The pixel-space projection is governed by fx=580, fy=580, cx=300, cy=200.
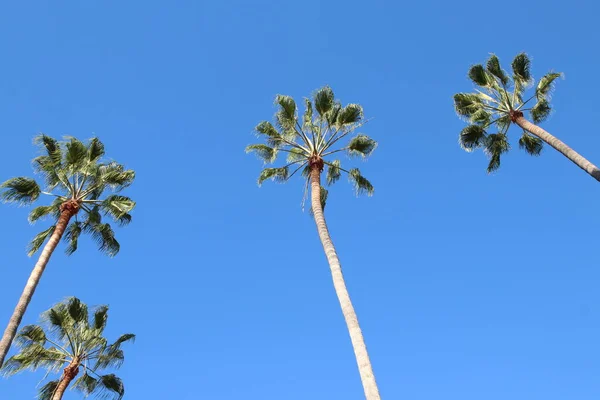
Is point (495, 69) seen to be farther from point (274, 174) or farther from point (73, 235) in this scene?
point (73, 235)

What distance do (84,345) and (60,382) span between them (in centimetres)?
174

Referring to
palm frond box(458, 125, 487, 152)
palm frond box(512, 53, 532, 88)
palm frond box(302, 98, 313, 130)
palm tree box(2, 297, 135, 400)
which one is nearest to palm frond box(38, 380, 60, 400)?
palm tree box(2, 297, 135, 400)

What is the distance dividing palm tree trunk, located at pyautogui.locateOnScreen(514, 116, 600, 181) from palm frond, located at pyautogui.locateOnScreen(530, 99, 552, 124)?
1.17 m

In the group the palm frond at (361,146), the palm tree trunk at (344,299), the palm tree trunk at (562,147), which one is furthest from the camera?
A: the palm frond at (361,146)

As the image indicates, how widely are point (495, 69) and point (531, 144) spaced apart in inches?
153

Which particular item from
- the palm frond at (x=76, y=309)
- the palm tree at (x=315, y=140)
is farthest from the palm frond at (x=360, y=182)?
the palm frond at (x=76, y=309)

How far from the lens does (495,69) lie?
87.3ft

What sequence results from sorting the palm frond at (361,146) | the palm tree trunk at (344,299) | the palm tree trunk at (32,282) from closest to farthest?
the palm tree trunk at (344,299) < the palm tree trunk at (32,282) < the palm frond at (361,146)

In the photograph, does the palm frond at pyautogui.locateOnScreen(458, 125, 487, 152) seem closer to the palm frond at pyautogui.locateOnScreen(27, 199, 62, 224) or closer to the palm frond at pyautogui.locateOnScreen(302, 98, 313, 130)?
the palm frond at pyautogui.locateOnScreen(302, 98, 313, 130)

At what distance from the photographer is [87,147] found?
23203mm

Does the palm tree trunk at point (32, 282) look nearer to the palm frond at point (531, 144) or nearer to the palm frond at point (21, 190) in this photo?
the palm frond at point (21, 190)

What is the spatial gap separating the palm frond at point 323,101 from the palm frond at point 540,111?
10020mm

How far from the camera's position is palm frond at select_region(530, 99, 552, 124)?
2608cm

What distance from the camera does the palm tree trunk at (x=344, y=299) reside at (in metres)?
14.3
